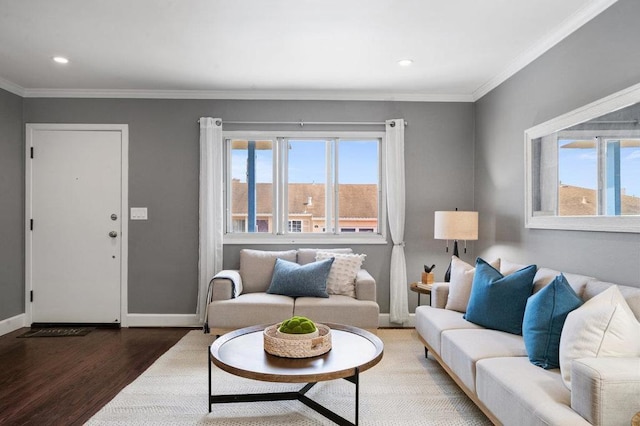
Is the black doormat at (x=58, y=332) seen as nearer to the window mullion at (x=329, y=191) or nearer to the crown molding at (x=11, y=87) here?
the crown molding at (x=11, y=87)

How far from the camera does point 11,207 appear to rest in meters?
4.32

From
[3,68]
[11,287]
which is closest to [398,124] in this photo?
[3,68]

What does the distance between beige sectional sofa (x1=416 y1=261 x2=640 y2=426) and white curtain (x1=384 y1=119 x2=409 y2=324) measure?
1384mm

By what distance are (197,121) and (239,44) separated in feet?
4.92

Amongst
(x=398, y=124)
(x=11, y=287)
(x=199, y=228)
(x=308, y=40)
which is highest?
(x=308, y=40)

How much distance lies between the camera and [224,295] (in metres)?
3.76

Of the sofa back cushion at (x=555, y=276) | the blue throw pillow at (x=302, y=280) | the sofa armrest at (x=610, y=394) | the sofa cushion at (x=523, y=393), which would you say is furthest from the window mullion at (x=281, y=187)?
the sofa armrest at (x=610, y=394)

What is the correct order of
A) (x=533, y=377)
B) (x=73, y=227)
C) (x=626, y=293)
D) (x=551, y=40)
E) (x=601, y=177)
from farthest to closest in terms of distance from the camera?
(x=73, y=227), (x=551, y=40), (x=601, y=177), (x=626, y=293), (x=533, y=377)

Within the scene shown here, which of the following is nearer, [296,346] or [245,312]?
[296,346]

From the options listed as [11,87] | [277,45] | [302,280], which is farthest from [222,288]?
[11,87]

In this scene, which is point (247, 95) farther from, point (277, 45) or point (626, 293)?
point (626, 293)

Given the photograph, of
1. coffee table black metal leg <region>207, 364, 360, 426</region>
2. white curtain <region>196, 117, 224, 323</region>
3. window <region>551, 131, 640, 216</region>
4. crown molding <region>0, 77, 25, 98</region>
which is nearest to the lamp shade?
window <region>551, 131, 640, 216</region>

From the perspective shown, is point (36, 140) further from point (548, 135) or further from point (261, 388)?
point (548, 135)

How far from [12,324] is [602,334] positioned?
5086 millimetres
